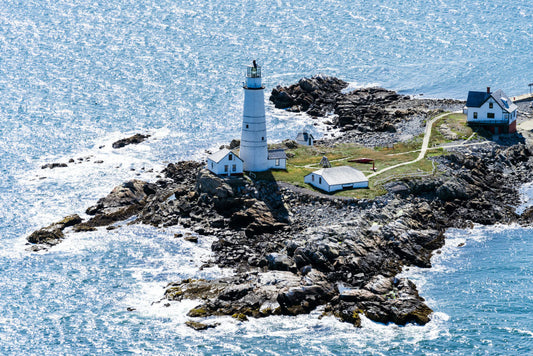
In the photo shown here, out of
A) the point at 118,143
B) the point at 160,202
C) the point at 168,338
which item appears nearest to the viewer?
the point at 168,338

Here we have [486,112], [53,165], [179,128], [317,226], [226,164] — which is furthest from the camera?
[179,128]

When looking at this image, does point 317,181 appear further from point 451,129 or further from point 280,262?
point 451,129

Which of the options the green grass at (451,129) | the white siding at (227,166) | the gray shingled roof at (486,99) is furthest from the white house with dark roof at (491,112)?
the white siding at (227,166)

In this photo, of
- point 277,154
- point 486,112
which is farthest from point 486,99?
point 277,154

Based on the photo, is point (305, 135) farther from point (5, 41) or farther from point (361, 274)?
point (5, 41)

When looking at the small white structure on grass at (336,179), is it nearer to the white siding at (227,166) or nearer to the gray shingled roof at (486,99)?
the white siding at (227,166)

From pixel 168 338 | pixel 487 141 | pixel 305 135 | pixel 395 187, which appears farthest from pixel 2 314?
pixel 487 141

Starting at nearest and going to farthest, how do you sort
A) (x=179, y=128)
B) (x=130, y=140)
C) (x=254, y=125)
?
(x=254, y=125), (x=130, y=140), (x=179, y=128)
